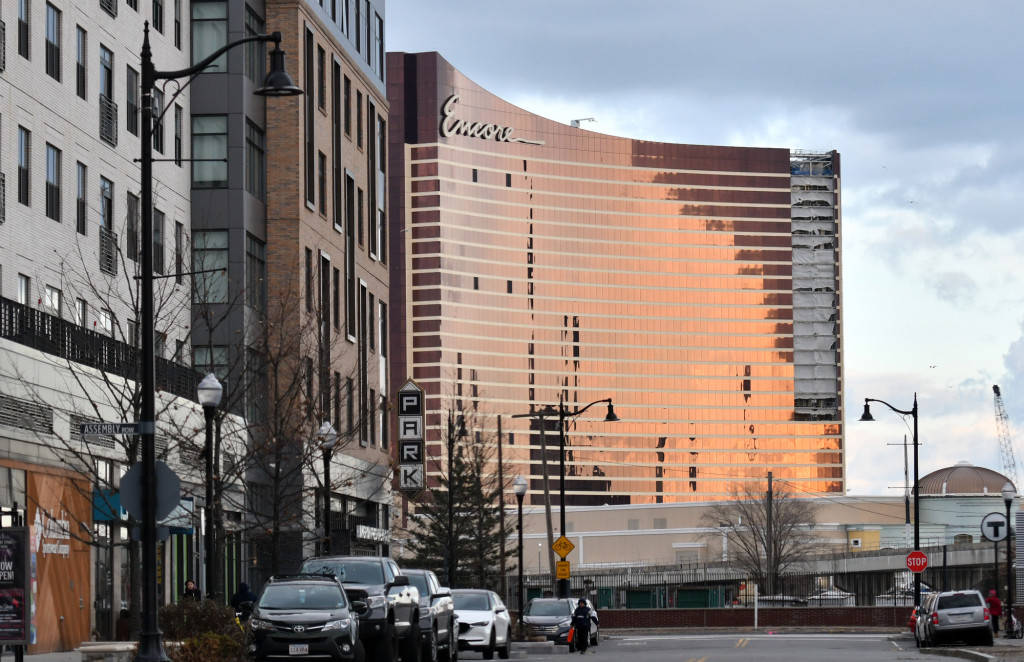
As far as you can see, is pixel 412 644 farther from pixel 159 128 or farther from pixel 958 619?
pixel 159 128

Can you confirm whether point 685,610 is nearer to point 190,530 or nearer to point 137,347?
point 190,530

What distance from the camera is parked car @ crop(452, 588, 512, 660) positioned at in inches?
1503

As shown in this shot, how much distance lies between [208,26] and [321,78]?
8.37 m

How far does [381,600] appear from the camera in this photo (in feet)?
95.8

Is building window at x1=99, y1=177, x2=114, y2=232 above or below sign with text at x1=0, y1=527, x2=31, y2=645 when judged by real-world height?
above

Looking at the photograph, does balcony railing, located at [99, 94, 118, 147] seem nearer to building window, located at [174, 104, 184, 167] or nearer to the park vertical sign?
building window, located at [174, 104, 184, 167]

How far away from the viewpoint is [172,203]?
54031 mm

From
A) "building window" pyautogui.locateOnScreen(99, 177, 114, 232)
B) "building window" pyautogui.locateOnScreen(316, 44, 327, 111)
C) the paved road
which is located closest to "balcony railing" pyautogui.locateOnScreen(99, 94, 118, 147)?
"building window" pyautogui.locateOnScreen(99, 177, 114, 232)

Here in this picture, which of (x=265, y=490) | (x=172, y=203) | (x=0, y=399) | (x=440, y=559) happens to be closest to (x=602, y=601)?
(x=440, y=559)

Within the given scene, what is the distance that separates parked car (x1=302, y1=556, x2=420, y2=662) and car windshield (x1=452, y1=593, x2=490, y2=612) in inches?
312

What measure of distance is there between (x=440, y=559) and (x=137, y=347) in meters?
47.0

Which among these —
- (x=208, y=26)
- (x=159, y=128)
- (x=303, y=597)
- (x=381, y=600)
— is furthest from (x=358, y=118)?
(x=303, y=597)

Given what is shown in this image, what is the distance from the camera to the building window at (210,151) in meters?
57.3

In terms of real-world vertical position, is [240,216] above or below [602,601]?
above
